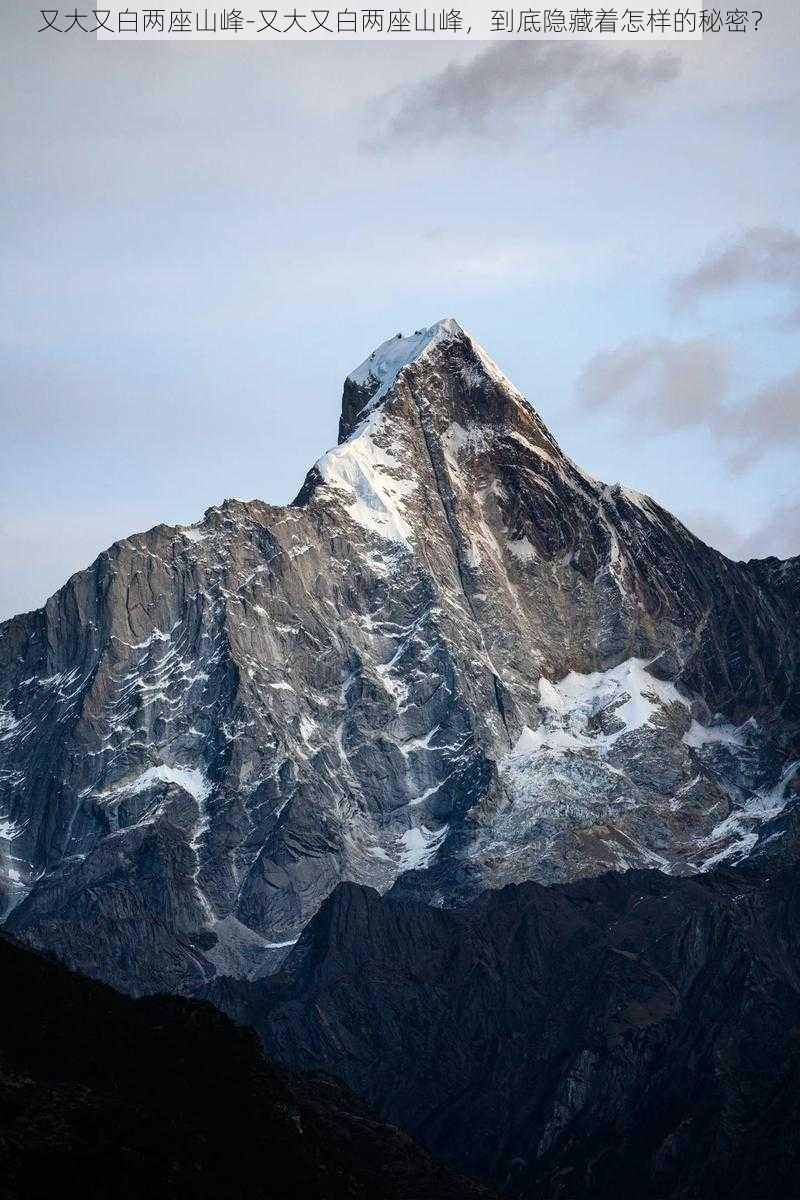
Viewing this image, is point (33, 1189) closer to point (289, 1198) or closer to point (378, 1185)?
point (289, 1198)

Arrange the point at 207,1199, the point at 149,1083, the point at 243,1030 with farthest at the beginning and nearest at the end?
the point at 243,1030, the point at 149,1083, the point at 207,1199

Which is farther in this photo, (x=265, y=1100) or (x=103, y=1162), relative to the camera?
(x=265, y=1100)

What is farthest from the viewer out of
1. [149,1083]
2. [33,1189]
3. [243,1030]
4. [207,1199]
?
[243,1030]

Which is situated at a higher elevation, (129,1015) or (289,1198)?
(129,1015)

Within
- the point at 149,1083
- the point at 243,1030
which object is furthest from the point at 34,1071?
the point at 243,1030

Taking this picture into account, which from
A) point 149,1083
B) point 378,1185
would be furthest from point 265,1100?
point 378,1185

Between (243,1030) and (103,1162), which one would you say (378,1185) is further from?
(103,1162)
